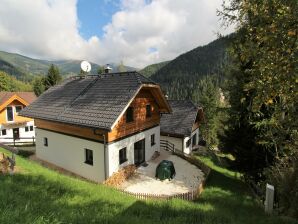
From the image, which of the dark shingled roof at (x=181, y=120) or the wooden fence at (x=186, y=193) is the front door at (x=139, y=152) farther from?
the dark shingled roof at (x=181, y=120)

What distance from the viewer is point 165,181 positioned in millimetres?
14742

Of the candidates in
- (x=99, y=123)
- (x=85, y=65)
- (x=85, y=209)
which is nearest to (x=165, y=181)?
(x=99, y=123)

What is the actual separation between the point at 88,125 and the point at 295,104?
10.9m

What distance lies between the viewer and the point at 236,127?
51.9 feet

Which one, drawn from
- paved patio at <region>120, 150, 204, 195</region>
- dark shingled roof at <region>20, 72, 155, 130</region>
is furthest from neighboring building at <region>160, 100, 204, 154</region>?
dark shingled roof at <region>20, 72, 155, 130</region>

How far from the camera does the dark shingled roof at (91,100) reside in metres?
14.2

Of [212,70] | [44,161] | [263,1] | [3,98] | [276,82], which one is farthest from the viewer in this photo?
[212,70]

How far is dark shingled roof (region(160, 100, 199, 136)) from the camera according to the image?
25.6 metres

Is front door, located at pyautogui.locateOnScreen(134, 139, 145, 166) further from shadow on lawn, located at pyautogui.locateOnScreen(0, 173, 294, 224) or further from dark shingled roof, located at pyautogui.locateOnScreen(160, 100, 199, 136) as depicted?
shadow on lawn, located at pyautogui.locateOnScreen(0, 173, 294, 224)

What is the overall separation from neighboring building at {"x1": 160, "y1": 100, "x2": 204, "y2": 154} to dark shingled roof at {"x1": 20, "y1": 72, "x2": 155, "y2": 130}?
8831mm

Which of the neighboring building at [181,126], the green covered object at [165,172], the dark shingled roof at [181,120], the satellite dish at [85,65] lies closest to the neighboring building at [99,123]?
the satellite dish at [85,65]

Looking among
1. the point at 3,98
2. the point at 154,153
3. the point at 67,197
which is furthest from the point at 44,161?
the point at 3,98

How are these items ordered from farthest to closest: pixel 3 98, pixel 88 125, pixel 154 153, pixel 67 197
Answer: pixel 3 98 < pixel 154 153 < pixel 88 125 < pixel 67 197

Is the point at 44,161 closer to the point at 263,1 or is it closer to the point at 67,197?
the point at 67,197
